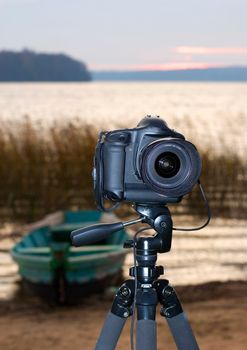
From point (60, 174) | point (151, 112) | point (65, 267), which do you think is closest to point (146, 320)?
point (65, 267)

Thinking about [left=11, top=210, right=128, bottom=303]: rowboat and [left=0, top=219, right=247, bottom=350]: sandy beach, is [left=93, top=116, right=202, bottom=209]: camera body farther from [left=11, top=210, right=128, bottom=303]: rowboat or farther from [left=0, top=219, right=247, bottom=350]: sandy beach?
[left=11, top=210, right=128, bottom=303]: rowboat

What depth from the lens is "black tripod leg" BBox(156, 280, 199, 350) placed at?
267 cm

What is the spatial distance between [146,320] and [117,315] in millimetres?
146

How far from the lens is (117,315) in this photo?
2654 millimetres

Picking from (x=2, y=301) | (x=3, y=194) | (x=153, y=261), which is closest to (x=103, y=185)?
(x=153, y=261)

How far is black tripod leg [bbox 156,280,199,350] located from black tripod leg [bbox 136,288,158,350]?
3.4 inches

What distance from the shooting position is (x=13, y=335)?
5465 mm

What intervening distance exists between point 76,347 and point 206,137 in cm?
667

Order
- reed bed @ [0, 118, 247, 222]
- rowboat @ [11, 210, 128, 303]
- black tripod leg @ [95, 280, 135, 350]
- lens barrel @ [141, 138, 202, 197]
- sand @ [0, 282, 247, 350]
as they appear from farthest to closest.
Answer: reed bed @ [0, 118, 247, 222], rowboat @ [11, 210, 128, 303], sand @ [0, 282, 247, 350], black tripod leg @ [95, 280, 135, 350], lens barrel @ [141, 138, 202, 197]

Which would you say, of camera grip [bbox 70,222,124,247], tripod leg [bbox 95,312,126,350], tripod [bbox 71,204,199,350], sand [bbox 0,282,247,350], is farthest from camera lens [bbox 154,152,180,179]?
sand [bbox 0,282,247,350]

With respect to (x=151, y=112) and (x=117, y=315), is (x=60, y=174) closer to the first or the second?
(x=117, y=315)

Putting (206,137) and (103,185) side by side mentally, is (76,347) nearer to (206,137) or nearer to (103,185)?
(103,185)

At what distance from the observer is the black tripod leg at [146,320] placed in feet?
→ 8.26

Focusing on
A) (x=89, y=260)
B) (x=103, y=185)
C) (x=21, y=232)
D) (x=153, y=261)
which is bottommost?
(x=21, y=232)
